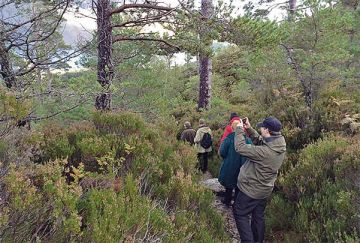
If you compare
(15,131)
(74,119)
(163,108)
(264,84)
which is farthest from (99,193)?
(264,84)

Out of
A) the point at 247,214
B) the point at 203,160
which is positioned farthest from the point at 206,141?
the point at 247,214

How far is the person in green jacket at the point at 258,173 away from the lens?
4.48 metres

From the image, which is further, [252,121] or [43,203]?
Result: [252,121]

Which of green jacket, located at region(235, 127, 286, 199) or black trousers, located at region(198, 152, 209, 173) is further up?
green jacket, located at region(235, 127, 286, 199)

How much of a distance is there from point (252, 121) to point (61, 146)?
6.20 m

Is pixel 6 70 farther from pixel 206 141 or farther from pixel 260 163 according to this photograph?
pixel 206 141

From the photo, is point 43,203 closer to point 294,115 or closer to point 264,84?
point 294,115

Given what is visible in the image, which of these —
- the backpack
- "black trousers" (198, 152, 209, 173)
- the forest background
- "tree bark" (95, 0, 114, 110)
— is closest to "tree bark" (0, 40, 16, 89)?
the forest background

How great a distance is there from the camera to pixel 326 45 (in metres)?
8.15

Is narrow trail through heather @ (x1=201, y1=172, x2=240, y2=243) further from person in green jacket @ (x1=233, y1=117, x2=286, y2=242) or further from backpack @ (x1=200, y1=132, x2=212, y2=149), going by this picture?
backpack @ (x1=200, y1=132, x2=212, y2=149)

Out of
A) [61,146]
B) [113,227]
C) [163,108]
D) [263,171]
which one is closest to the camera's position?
[113,227]

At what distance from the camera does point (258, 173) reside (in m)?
4.57

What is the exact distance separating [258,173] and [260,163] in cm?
17

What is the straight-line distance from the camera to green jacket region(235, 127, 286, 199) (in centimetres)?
446
